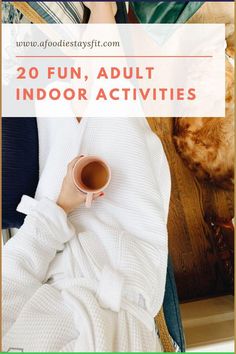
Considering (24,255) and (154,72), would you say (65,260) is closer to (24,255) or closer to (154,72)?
(24,255)

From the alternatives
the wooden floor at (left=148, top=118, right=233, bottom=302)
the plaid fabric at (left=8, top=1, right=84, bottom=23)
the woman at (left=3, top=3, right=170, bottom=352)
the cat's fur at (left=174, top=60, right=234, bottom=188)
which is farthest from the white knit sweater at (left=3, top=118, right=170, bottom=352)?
the wooden floor at (left=148, top=118, right=233, bottom=302)

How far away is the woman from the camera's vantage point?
0.63m

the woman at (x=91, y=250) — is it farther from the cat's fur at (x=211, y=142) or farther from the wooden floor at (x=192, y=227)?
the wooden floor at (x=192, y=227)

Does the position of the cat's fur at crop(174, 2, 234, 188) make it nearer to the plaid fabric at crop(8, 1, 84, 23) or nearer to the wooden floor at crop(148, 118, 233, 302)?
the wooden floor at crop(148, 118, 233, 302)

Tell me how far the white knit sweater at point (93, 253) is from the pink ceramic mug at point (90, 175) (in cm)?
6

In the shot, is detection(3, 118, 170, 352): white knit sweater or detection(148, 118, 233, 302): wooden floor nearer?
detection(3, 118, 170, 352): white knit sweater

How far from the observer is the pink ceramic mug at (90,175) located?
30.9 inches

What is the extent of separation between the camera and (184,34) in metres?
1.33

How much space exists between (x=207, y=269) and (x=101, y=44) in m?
1.06

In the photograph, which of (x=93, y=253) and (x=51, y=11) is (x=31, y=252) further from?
(x=51, y=11)

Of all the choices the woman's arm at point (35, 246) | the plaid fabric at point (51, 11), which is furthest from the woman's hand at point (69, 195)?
the plaid fabric at point (51, 11)

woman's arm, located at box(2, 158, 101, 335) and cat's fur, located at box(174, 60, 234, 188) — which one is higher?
cat's fur, located at box(174, 60, 234, 188)

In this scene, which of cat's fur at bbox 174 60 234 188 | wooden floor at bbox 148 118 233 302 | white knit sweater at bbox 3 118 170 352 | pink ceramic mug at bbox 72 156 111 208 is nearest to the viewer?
white knit sweater at bbox 3 118 170 352

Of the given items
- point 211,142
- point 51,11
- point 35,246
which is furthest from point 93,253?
point 211,142
